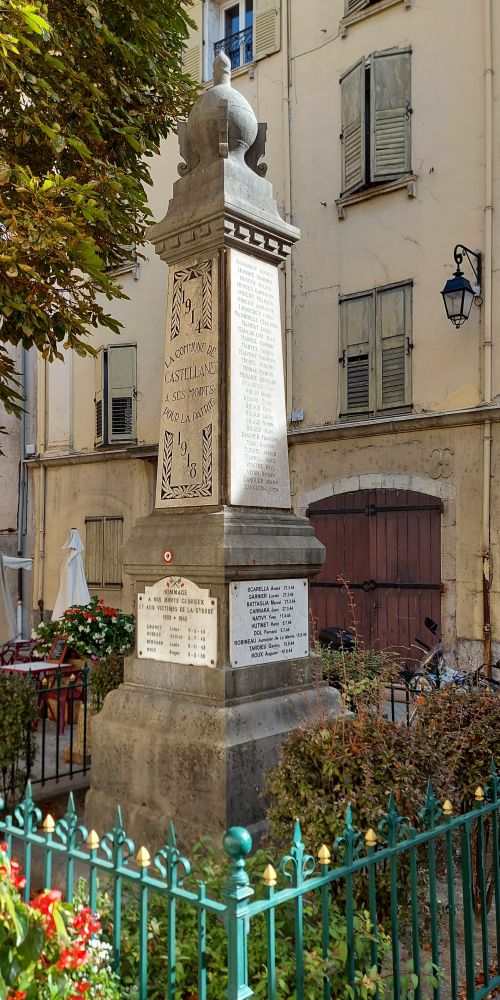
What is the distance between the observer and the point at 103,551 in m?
15.0

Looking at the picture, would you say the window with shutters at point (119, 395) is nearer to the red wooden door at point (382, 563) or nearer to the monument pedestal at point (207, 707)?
the red wooden door at point (382, 563)

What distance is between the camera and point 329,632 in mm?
9203

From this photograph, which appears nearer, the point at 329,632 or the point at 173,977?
the point at 173,977

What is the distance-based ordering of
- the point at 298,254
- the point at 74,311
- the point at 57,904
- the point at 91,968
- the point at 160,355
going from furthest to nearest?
the point at 160,355, the point at 298,254, the point at 74,311, the point at 91,968, the point at 57,904

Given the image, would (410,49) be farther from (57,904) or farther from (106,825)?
(57,904)

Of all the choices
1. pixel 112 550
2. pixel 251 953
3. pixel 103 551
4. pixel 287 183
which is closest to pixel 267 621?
pixel 251 953

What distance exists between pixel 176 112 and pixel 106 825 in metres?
6.39

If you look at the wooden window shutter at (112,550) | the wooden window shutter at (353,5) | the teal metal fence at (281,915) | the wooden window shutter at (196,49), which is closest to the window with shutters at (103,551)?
the wooden window shutter at (112,550)


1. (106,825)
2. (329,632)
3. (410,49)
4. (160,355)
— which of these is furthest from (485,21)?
(106,825)

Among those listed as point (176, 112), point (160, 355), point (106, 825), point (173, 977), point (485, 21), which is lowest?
point (106, 825)

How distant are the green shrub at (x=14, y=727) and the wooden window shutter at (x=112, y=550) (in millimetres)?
8943

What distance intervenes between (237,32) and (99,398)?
22.8ft

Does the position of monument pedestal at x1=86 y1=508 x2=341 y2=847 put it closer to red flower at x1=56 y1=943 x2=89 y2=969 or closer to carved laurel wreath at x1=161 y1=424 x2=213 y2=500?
carved laurel wreath at x1=161 y1=424 x2=213 y2=500

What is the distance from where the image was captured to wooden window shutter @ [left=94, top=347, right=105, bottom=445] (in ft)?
49.1
